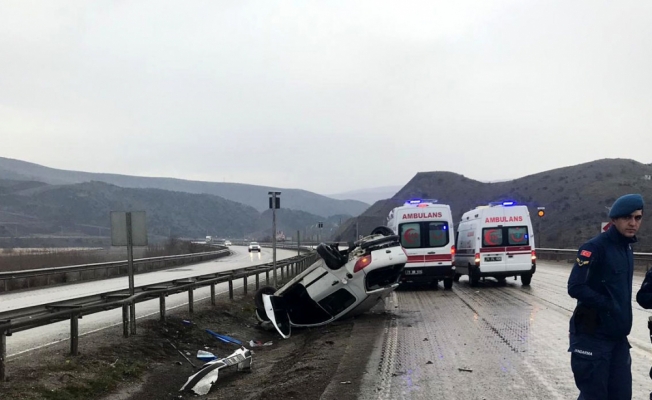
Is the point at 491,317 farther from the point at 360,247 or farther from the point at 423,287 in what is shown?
the point at 423,287

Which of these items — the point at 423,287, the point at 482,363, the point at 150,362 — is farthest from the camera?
the point at 423,287

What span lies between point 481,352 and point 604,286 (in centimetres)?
466

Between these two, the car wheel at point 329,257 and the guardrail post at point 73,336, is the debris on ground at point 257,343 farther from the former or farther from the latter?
the guardrail post at point 73,336

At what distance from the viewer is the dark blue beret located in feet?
13.8

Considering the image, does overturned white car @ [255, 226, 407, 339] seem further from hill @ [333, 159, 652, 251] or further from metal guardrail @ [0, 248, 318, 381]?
hill @ [333, 159, 652, 251]

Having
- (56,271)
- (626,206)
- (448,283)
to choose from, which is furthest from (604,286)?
(56,271)

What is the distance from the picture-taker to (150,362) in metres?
9.20

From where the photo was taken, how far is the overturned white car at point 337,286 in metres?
12.0

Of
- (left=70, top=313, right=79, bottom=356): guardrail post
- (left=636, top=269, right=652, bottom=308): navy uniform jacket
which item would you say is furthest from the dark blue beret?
(left=70, top=313, right=79, bottom=356): guardrail post

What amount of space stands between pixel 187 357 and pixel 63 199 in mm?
155387

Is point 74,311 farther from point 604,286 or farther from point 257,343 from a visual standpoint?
point 604,286

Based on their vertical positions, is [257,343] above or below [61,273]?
below

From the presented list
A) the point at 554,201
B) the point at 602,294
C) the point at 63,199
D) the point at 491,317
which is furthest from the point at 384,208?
the point at 602,294

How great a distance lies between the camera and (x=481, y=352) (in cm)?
861
